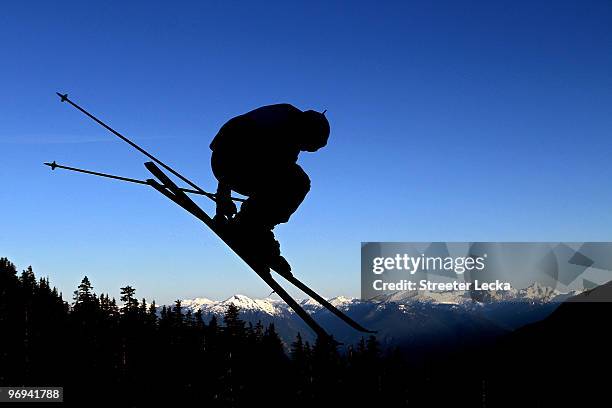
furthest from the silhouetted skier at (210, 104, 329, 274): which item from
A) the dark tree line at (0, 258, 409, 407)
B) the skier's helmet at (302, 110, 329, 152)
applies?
the dark tree line at (0, 258, 409, 407)

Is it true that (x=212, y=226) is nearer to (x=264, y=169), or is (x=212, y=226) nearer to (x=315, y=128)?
(x=264, y=169)

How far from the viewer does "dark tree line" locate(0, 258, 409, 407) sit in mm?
68062

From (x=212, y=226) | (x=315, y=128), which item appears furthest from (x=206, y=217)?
(x=315, y=128)

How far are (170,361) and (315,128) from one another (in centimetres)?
6943

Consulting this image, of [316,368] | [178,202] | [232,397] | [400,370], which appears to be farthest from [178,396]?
[178,202]

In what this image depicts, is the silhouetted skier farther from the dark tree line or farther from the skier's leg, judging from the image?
the dark tree line

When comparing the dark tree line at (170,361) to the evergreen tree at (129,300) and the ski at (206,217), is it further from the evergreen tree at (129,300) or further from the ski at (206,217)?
the ski at (206,217)

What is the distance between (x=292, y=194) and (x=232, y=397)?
6467 cm

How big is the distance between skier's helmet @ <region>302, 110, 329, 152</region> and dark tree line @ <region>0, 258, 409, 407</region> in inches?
2316

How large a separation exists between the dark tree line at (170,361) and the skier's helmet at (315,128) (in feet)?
193

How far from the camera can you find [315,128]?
628 centimetres

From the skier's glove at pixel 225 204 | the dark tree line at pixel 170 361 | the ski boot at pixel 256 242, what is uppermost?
the skier's glove at pixel 225 204

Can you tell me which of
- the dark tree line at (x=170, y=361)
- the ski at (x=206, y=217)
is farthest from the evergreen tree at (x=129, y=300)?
the ski at (x=206, y=217)

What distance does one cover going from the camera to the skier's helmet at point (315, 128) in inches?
247
